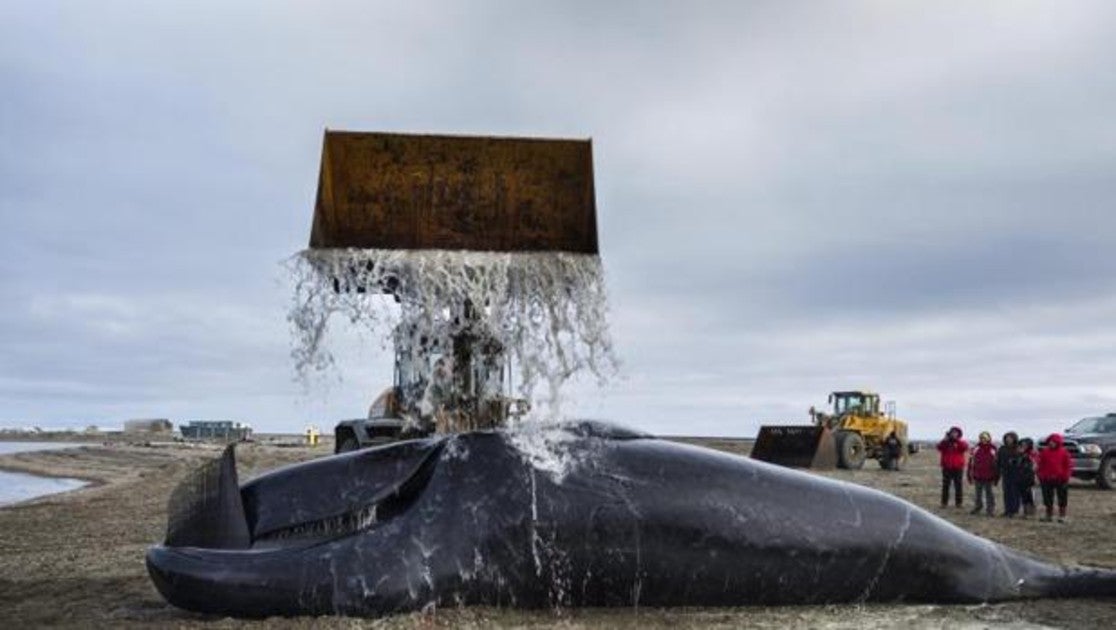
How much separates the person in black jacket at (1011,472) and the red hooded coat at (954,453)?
2.52 ft

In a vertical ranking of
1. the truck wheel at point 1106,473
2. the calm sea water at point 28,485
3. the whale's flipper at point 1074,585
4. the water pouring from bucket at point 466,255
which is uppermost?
the water pouring from bucket at point 466,255

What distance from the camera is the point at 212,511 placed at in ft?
23.8

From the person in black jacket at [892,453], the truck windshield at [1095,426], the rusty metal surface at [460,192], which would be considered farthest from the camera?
the person in black jacket at [892,453]

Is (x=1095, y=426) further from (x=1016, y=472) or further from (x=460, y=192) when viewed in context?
(x=460, y=192)

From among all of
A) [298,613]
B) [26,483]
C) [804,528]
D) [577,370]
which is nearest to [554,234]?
[577,370]

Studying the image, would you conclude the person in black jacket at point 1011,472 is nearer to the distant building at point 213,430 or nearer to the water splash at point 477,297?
the water splash at point 477,297

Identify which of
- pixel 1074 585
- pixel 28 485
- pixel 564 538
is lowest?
pixel 28 485

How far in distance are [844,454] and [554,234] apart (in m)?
23.5

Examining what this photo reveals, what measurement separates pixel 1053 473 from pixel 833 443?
13.7m

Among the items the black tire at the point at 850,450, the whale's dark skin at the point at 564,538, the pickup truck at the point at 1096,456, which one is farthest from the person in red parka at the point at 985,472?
the black tire at the point at 850,450

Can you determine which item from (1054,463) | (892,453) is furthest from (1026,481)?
(892,453)

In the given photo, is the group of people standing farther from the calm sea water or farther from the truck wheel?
the calm sea water

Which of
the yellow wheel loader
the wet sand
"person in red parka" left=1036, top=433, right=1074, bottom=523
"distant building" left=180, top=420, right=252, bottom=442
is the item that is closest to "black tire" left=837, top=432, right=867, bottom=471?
the yellow wheel loader

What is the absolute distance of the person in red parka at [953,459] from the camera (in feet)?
65.4
